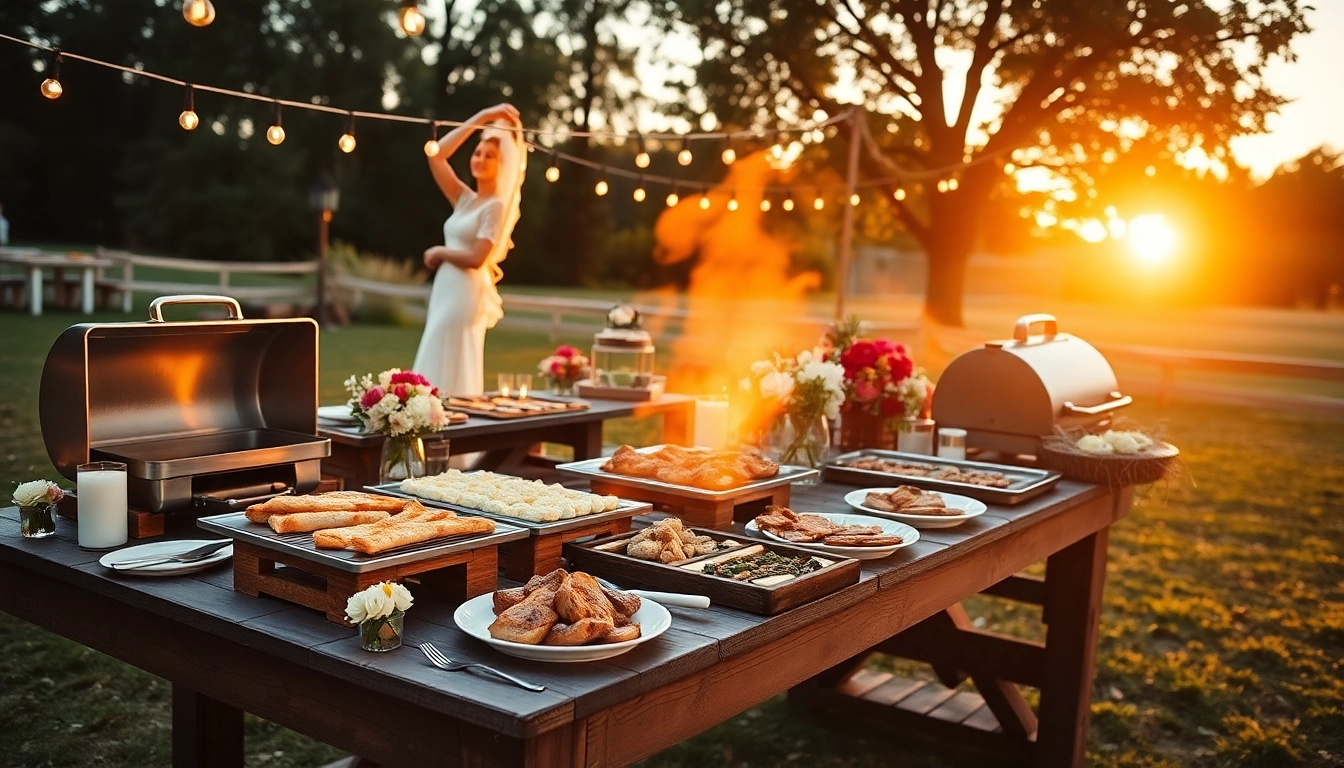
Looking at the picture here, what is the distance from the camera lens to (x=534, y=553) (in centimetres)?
230

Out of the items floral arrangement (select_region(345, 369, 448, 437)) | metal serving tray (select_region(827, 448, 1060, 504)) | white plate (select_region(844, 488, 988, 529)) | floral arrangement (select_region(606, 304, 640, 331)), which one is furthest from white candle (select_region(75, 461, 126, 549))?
floral arrangement (select_region(606, 304, 640, 331))

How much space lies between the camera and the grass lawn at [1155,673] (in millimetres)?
4188

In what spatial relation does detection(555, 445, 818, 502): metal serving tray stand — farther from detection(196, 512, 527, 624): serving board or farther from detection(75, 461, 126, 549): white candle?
detection(75, 461, 126, 549): white candle

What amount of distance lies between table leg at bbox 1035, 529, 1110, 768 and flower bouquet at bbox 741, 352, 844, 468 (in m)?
1.05

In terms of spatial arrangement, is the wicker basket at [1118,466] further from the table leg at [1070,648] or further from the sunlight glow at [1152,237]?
the sunlight glow at [1152,237]

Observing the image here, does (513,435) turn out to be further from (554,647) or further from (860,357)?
(554,647)

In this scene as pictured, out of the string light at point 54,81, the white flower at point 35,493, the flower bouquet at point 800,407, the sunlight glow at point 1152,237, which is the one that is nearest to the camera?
the white flower at point 35,493

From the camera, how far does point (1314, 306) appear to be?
21.4 m

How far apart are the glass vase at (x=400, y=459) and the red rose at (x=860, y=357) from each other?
1.68 m

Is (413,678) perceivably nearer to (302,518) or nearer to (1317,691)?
(302,518)

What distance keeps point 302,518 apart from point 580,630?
643 mm

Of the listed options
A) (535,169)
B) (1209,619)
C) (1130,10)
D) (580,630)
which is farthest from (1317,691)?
(535,169)

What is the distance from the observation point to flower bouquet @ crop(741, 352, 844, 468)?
3.58 metres

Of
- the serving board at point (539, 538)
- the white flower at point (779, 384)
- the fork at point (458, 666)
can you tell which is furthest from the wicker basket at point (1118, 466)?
the fork at point (458, 666)
